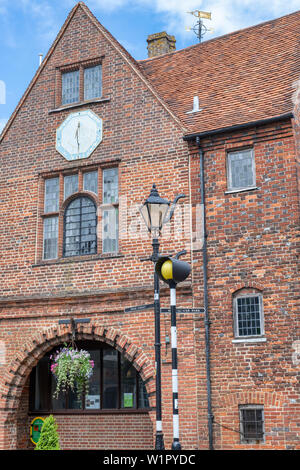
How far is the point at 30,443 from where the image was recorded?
16.7m

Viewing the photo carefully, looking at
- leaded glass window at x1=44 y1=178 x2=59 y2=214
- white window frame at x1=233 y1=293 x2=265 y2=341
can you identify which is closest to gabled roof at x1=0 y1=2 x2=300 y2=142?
leaded glass window at x1=44 y1=178 x2=59 y2=214

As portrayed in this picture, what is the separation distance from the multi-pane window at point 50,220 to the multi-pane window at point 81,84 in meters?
2.41

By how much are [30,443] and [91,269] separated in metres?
5.11

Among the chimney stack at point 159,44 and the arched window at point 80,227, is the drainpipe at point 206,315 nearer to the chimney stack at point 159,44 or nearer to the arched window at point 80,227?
the arched window at point 80,227

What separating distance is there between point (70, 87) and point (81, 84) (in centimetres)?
49

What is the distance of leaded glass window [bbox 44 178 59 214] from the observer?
1673 centimetres

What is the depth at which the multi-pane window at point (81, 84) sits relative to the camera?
17141mm

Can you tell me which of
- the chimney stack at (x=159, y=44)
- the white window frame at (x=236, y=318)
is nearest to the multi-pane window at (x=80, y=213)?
the white window frame at (x=236, y=318)

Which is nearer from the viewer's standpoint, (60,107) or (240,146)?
(240,146)

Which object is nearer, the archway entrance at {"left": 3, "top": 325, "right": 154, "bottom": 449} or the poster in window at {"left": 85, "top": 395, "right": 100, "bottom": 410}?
the archway entrance at {"left": 3, "top": 325, "right": 154, "bottom": 449}

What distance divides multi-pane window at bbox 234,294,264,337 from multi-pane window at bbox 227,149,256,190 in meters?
2.57

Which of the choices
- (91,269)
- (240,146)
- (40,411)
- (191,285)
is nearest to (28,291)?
(91,269)

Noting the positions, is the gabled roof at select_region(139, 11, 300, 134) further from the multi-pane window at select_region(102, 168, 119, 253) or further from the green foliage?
the green foliage

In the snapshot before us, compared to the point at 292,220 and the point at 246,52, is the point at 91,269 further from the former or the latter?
the point at 246,52
